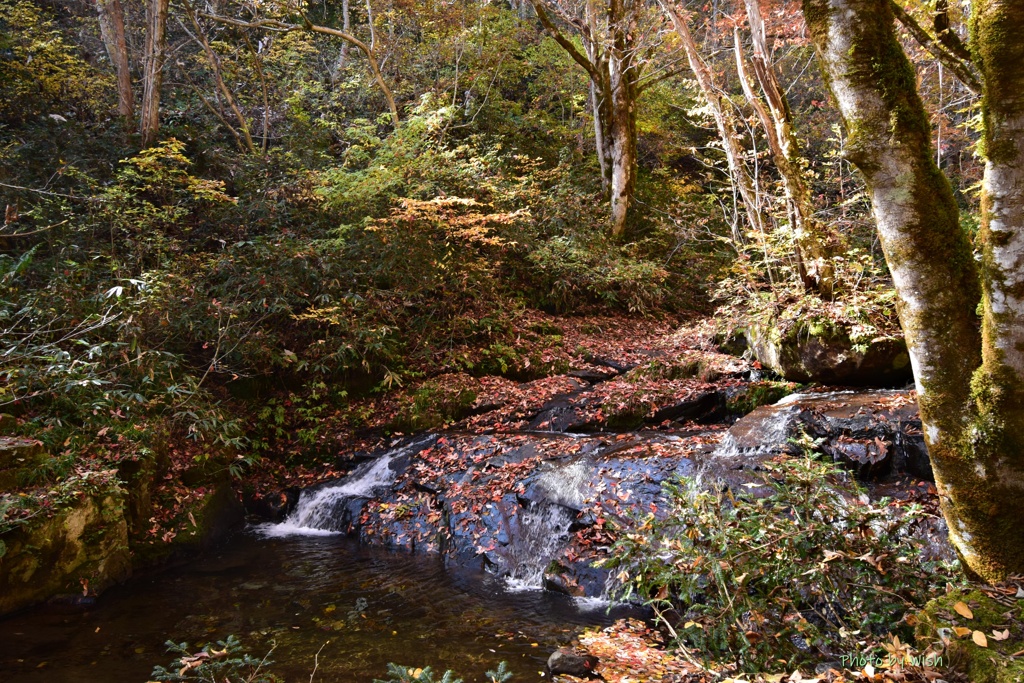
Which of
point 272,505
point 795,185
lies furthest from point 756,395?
point 272,505

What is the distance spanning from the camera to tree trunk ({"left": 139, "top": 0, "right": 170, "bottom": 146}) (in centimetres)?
1222

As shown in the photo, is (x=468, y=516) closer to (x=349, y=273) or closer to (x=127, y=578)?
(x=127, y=578)

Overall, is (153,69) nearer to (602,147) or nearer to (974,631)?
(602,147)

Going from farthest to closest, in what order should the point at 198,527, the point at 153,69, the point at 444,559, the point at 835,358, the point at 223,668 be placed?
the point at 153,69 < the point at 835,358 < the point at 198,527 < the point at 444,559 < the point at 223,668

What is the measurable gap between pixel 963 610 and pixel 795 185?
6.70m

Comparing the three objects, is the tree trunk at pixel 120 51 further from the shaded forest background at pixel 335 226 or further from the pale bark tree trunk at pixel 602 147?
the pale bark tree trunk at pixel 602 147

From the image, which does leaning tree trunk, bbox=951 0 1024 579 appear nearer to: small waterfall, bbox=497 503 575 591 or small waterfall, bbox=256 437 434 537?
small waterfall, bbox=497 503 575 591

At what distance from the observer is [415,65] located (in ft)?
52.9

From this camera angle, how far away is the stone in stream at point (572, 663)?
4.06 meters

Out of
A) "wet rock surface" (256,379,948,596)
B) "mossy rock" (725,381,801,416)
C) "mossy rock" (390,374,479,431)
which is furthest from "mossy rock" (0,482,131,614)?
"mossy rock" (725,381,801,416)

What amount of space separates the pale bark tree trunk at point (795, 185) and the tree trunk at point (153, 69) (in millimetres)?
11351

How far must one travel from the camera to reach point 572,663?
4125 millimetres

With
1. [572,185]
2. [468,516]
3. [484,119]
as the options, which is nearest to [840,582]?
[468,516]

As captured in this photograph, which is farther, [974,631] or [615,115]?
[615,115]
